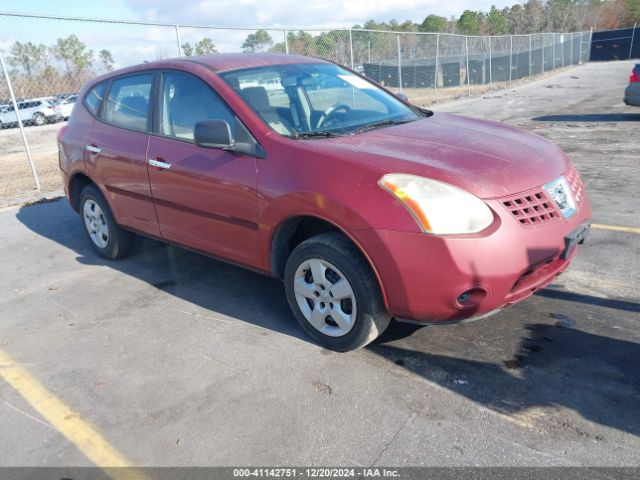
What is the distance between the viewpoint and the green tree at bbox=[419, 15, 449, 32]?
74750mm

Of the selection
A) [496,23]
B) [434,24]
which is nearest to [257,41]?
[496,23]

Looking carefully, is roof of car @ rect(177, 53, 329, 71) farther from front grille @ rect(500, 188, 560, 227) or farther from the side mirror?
front grille @ rect(500, 188, 560, 227)

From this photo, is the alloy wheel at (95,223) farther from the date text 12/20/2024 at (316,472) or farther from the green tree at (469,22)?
the green tree at (469,22)

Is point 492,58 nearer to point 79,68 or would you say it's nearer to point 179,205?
point 79,68

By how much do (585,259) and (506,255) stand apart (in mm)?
2126

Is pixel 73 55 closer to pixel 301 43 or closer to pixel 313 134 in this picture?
pixel 301 43

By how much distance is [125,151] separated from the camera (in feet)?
14.8

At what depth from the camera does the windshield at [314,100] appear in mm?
3764

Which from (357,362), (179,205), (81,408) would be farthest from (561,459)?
(179,205)

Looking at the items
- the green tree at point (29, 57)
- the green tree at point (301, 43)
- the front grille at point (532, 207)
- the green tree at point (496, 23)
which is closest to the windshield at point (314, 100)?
the front grille at point (532, 207)

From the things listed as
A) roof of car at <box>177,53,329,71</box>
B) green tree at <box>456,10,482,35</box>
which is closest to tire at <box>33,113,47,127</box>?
roof of car at <box>177,53,329,71</box>

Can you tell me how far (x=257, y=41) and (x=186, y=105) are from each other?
33.4 ft

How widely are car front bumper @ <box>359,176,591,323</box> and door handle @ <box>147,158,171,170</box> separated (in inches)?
71.3

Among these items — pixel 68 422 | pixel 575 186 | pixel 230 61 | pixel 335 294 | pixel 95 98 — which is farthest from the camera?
pixel 95 98
